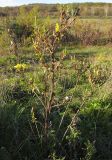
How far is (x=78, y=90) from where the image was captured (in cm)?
823

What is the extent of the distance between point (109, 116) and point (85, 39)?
11.2 meters

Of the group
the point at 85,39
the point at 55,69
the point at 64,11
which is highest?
the point at 64,11

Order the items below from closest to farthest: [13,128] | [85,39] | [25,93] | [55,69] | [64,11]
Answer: [64,11] → [55,69] → [13,128] → [25,93] → [85,39]

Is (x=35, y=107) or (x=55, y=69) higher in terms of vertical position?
(x=55, y=69)

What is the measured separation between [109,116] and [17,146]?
1.84m

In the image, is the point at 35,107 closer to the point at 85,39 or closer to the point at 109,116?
the point at 109,116

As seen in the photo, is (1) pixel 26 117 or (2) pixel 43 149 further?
(1) pixel 26 117

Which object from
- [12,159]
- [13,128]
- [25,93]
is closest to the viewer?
[12,159]

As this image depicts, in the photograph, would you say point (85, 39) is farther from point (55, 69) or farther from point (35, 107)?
point (55, 69)

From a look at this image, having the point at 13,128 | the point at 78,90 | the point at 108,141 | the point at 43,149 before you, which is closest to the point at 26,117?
the point at 13,128

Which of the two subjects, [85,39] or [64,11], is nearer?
[64,11]

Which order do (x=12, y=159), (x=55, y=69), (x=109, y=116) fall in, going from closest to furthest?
(x=55, y=69)
(x=12, y=159)
(x=109, y=116)

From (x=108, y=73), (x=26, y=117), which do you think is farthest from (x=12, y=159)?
(x=108, y=73)

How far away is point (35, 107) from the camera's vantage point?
7039mm
